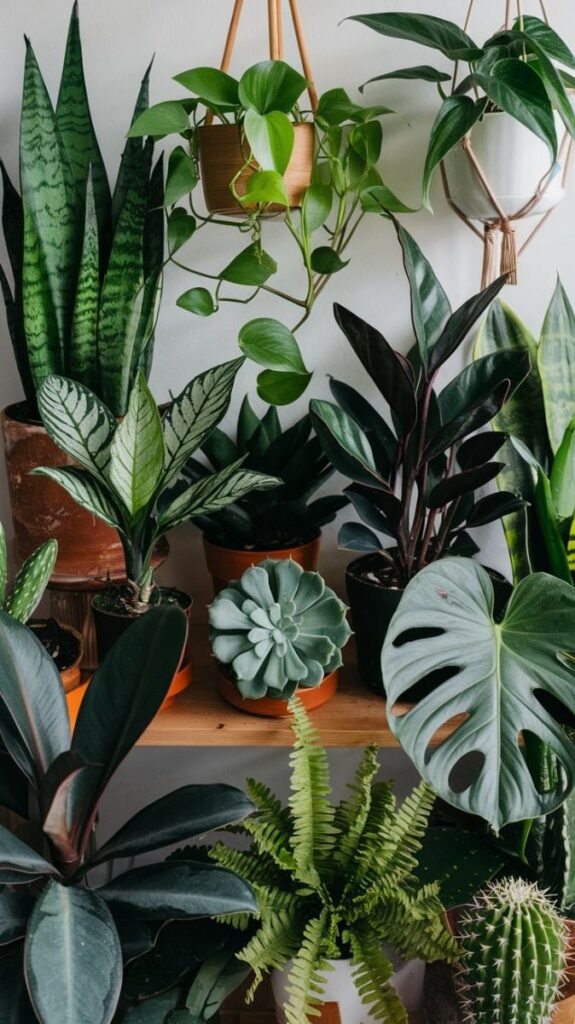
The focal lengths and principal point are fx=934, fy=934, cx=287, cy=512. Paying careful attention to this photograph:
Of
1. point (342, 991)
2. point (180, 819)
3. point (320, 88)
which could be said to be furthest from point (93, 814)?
point (320, 88)

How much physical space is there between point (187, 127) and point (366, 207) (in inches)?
8.1

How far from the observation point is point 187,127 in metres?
0.95

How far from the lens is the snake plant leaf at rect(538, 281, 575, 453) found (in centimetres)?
100

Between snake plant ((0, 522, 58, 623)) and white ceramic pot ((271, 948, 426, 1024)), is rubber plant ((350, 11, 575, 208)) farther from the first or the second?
white ceramic pot ((271, 948, 426, 1024))

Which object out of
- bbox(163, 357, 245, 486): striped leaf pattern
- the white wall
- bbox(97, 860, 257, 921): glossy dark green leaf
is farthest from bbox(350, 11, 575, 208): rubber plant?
bbox(97, 860, 257, 921): glossy dark green leaf

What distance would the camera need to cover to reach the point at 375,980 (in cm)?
87

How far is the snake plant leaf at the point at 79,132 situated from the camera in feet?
3.43

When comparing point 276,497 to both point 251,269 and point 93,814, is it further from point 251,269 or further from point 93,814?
point 93,814

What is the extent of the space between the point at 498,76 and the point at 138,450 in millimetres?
480

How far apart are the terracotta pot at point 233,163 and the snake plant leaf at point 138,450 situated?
0.76ft

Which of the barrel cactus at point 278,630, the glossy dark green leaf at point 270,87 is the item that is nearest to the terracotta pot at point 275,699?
the barrel cactus at point 278,630

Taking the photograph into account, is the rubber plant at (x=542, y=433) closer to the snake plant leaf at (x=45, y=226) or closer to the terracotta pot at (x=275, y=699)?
the terracotta pot at (x=275, y=699)

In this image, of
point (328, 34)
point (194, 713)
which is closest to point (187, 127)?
point (328, 34)

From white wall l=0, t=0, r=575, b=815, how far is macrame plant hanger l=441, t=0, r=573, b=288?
1.3 inches
